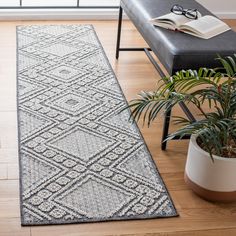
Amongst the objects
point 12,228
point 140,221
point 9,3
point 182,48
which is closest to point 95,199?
point 140,221

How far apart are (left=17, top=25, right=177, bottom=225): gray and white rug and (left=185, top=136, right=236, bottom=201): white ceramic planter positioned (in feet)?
0.48

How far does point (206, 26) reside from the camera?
2574 millimetres

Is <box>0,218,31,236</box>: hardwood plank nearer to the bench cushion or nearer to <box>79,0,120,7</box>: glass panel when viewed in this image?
the bench cushion

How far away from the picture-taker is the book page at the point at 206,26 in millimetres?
2512

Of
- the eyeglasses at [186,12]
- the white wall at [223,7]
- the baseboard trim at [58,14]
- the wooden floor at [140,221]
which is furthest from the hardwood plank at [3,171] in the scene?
the white wall at [223,7]

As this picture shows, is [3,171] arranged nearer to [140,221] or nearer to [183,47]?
[140,221]

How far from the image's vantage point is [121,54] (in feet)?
11.5

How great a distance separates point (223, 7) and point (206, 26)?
1.90 m

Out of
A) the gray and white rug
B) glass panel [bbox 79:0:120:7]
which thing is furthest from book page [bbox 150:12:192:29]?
glass panel [bbox 79:0:120:7]

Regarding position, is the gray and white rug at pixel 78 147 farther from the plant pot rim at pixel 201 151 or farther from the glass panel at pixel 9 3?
the glass panel at pixel 9 3

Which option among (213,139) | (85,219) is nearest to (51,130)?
(85,219)

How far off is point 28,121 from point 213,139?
1.07 metres

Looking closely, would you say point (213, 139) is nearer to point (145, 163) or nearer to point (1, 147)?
point (145, 163)

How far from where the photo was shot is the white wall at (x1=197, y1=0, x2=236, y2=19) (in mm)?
4312
